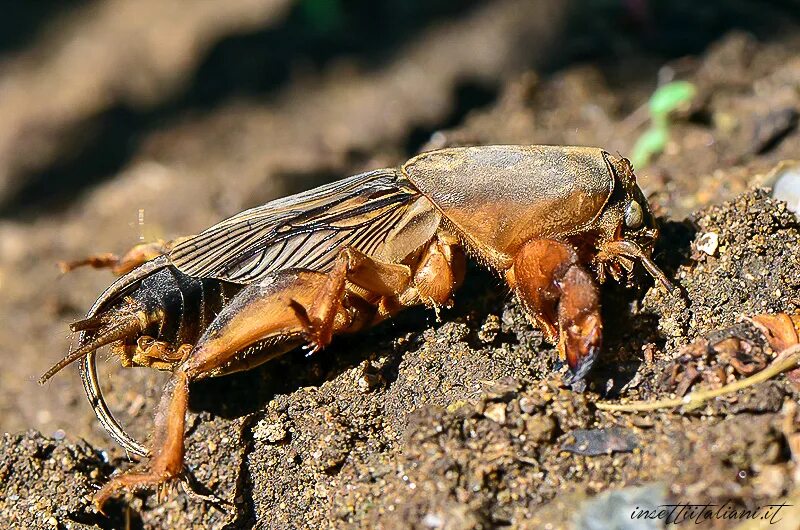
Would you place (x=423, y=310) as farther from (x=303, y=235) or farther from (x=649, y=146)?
(x=649, y=146)

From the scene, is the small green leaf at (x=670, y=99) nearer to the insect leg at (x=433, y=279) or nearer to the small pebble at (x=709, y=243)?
the small pebble at (x=709, y=243)

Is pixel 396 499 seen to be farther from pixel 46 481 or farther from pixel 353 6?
pixel 353 6

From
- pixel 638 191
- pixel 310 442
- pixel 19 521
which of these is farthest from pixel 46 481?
pixel 638 191

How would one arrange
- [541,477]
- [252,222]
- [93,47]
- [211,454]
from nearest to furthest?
1. [541,477]
2. [211,454]
3. [252,222]
4. [93,47]

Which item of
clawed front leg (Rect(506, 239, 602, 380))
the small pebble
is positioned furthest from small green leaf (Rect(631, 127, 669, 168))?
clawed front leg (Rect(506, 239, 602, 380))

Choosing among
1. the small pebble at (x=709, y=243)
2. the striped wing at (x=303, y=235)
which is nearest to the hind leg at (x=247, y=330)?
the striped wing at (x=303, y=235)
